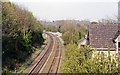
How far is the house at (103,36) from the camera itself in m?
9.79

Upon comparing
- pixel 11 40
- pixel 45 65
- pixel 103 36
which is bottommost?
pixel 45 65

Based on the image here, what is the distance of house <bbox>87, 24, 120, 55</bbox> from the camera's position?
32.1 ft

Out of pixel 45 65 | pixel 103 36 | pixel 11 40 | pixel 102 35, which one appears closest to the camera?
pixel 103 36

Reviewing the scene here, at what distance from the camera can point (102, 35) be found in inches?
432

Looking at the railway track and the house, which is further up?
the house

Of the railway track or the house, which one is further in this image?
the railway track

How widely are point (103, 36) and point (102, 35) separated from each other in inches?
6.1

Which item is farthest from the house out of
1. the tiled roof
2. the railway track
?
the railway track

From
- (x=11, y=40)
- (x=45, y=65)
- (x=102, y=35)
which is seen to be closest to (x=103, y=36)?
(x=102, y=35)

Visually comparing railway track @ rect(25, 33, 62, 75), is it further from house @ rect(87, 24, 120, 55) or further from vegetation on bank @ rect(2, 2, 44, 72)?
house @ rect(87, 24, 120, 55)

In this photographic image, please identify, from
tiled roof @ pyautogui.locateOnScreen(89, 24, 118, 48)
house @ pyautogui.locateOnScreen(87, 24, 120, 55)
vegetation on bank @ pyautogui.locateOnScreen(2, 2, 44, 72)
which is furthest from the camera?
vegetation on bank @ pyautogui.locateOnScreen(2, 2, 44, 72)

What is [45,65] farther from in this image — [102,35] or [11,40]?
[102,35]

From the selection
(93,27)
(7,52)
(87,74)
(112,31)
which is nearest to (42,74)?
(7,52)

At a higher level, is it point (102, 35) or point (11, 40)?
point (102, 35)
